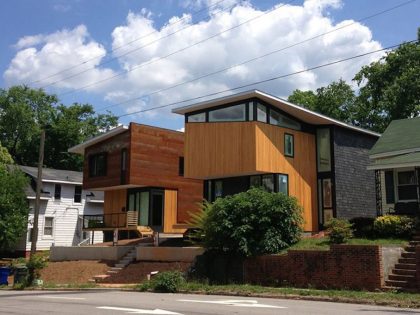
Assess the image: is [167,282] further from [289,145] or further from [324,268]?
[289,145]

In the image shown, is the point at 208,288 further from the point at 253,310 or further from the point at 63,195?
the point at 63,195

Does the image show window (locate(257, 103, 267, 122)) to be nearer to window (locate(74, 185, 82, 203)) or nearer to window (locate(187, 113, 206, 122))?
window (locate(187, 113, 206, 122))

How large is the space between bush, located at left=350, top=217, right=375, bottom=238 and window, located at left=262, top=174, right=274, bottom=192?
6285 millimetres

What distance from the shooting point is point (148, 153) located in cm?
3709

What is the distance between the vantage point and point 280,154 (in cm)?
2950

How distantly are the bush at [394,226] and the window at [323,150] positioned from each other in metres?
8.53

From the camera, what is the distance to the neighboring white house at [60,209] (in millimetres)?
45656

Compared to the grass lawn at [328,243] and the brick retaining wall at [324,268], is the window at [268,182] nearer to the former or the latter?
the grass lawn at [328,243]

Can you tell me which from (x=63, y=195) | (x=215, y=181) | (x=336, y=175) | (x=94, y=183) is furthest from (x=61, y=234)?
(x=336, y=175)

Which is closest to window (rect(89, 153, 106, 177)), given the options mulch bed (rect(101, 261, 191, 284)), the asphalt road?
mulch bed (rect(101, 261, 191, 284))

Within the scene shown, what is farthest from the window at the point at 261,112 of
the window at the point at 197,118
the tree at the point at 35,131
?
the tree at the point at 35,131

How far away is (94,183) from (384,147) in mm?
20975

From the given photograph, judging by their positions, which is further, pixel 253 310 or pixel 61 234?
pixel 61 234

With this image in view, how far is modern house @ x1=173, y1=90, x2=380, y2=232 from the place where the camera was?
28.8 metres
